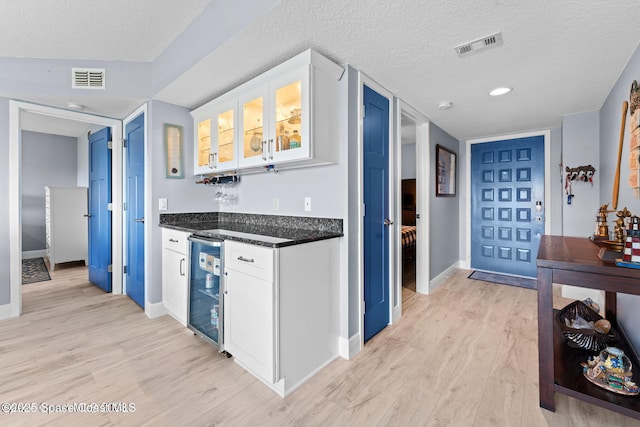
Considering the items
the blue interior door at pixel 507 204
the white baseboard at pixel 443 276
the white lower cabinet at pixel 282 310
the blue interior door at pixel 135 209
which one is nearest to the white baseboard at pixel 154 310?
the blue interior door at pixel 135 209

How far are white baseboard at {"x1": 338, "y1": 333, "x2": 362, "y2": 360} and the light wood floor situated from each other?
0.04 meters

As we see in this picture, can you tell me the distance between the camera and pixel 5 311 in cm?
274

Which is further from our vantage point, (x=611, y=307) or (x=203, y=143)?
(x=203, y=143)

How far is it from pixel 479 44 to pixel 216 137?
7.30 ft

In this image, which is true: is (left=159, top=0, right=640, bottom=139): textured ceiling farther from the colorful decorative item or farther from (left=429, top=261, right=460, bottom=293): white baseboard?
(left=429, top=261, right=460, bottom=293): white baseboard

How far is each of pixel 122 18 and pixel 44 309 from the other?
295cm

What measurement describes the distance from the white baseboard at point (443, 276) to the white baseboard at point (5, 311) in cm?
447

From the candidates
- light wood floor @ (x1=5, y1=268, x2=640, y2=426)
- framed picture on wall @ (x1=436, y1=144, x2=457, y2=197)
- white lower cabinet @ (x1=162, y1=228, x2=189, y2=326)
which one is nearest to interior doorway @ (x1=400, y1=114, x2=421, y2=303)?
framed picture on wall @ (x1=436, y1=144, x2=457, y2=197)

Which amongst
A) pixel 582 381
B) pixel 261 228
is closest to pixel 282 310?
pixel 261 228

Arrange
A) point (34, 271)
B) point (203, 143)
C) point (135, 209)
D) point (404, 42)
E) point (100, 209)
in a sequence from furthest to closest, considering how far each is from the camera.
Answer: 1. point (34, 271)
2. point (100, 209)
3. point (135, 209)
4. point (203, 143)
5. point (404, 42)

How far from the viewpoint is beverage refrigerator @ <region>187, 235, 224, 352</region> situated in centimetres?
213

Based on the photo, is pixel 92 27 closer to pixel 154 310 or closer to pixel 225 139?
pixel 225 139

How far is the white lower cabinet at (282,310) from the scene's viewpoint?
1664 millimetres

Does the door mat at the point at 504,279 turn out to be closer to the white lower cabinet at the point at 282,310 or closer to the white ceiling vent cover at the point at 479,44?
the white lower cabinet at the point at 282,310
